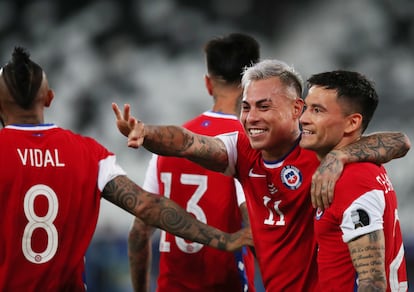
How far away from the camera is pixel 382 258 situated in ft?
12.7

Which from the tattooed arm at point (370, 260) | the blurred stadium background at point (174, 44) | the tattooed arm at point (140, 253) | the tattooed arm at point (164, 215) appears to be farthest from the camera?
the blurred stadium background at point (174, 44)

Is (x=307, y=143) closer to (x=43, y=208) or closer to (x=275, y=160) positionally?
(x=275, y=160)

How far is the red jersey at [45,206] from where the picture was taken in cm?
446

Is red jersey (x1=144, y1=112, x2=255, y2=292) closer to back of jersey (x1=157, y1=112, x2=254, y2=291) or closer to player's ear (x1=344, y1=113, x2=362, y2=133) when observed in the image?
back of jersey (x1=157, y1=112, x2=254, y2=291)

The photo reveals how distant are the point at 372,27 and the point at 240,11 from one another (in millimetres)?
2072

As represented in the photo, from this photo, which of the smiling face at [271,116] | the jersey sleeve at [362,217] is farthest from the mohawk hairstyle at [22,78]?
the jersey sleeve at [362,217]

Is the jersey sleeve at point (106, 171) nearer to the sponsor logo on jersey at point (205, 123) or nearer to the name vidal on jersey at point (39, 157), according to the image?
the name vidal on jersey at point (39, 157)

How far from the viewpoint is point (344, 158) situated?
4113 millimetres

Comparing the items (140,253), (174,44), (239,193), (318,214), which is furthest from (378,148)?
(174,44)

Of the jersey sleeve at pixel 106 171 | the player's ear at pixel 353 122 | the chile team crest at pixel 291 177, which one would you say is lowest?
the chile team crest at pixel 291 177

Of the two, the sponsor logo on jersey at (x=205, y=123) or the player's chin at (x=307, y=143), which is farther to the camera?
the sponsor logo on jersey at (x=205, y=123)

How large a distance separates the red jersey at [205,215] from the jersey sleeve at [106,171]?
40.5 inches

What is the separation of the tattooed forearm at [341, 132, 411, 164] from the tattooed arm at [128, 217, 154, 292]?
223 cm

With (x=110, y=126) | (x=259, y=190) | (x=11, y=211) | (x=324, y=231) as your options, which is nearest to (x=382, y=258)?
(x=324, y=231)
